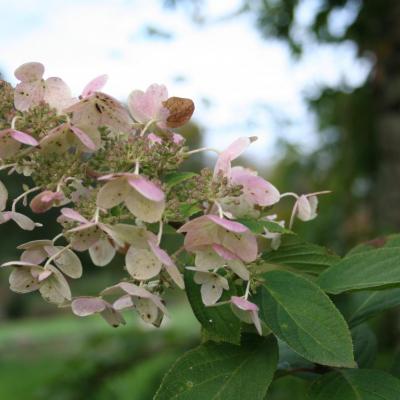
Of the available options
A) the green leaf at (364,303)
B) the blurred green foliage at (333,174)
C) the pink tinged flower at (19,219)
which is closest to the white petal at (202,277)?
the pink tinged flower at (19,219)

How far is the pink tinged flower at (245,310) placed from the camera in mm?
711

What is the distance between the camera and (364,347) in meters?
1.10

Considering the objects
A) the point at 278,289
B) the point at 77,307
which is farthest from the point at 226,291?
the point at 77,307

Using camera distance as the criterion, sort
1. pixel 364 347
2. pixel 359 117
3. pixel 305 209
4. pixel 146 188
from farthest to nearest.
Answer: pixel 359 117
pixel 364 347
pixel 305 209
pixel 146 188

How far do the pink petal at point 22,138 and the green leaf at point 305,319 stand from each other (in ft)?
1.12

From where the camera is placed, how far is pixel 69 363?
3.10 metres

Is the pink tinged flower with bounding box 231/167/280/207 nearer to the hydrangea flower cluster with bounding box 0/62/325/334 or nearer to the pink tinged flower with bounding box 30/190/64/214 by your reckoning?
the hydrangea flower cluster with bounding box 0/62/325/334

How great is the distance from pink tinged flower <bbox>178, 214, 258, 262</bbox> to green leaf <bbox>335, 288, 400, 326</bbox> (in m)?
0.31

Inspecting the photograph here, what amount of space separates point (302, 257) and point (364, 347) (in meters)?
0.31

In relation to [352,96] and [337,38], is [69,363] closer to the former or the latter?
[352,96]

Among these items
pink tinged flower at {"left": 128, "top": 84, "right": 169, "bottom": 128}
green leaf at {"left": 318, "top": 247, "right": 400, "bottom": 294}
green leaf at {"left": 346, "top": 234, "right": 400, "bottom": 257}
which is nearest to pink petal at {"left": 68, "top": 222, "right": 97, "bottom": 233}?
pink tinged flower at {"left": 128, "top": 84, "right": 169, "bottom": 128}

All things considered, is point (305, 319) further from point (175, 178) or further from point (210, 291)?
point (175, 178)

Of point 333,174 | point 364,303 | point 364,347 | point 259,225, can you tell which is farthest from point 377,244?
point 333,174

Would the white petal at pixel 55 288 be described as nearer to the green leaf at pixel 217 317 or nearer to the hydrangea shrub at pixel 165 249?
the hydrangea shrub at pixel 165 249
